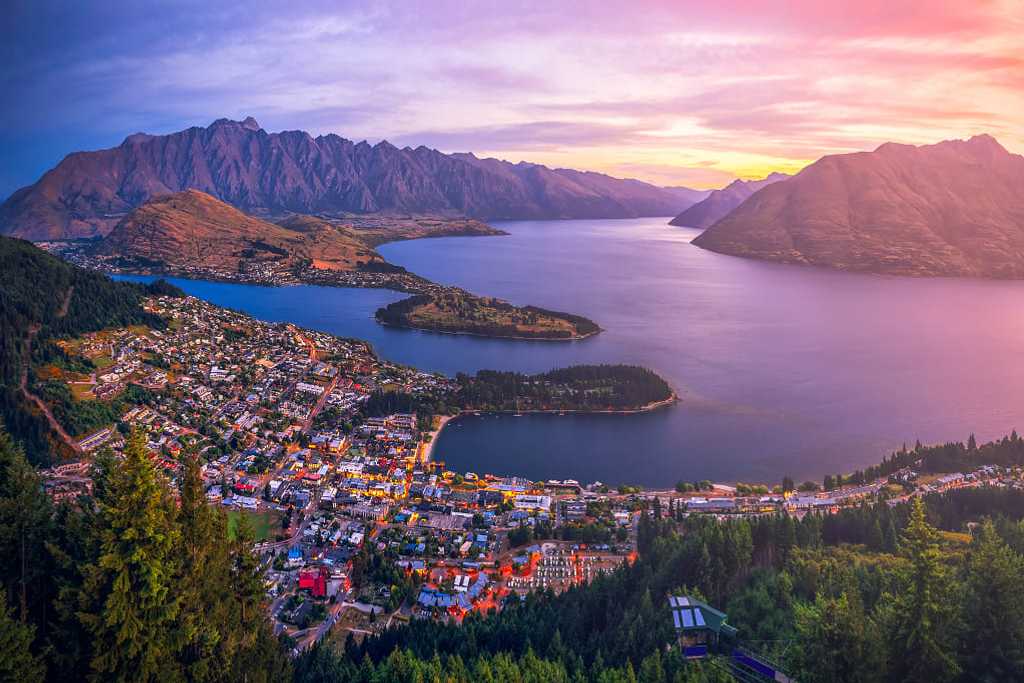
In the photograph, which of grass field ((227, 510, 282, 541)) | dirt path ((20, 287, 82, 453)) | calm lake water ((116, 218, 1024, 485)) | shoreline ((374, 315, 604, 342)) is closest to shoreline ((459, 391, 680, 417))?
calm lake water ((116, 218, 1024, 485))

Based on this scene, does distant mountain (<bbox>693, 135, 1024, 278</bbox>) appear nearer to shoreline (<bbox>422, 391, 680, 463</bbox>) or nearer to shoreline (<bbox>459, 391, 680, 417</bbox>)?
shoreline (<bbox>422, 391, 680, 463</bbox>)

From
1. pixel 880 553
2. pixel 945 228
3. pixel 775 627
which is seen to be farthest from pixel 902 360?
pixel 945 228

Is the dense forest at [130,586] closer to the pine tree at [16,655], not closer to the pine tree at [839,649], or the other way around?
the pine tree at [16,655]

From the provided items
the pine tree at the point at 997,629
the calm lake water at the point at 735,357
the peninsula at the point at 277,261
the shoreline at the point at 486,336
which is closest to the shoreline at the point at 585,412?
the calm lake water at the point at 735,357

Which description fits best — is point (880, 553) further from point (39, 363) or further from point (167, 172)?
point (167, 172)

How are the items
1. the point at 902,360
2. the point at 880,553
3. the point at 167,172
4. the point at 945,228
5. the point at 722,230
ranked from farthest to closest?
1. the point at 167,172
2. the point at 722,230
3. the point at 945,228
4. the point at 902,360
5. the point at 880,553

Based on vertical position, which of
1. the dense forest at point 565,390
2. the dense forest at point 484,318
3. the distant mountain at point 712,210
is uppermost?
the distant mountain at point 712,210
